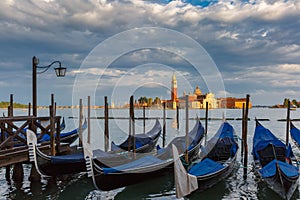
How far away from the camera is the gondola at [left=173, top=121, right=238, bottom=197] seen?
5298 millimetres

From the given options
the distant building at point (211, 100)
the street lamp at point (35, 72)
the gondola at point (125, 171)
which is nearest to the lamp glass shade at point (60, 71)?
the street lamp at point (35, 72)

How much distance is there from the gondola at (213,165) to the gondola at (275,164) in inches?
25.0

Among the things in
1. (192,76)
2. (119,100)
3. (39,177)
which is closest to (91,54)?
(119,100)

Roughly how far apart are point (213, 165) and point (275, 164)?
119 centimetres

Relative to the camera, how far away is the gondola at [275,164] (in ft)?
18.6

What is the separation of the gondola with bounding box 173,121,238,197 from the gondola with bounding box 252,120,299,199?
634mm

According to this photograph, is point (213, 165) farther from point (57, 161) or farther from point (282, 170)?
point (57, 161)

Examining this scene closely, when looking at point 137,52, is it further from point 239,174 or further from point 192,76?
point 239,174

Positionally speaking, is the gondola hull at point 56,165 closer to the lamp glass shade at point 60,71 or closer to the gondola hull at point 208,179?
the lamp glass shade at point 60,71

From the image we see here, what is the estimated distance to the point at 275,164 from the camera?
19.9 ft

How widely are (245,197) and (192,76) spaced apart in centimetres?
351

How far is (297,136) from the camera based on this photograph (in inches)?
433

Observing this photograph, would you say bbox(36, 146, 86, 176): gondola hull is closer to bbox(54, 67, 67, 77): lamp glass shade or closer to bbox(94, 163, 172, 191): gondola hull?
bbox(94, 163, 172, 191): gondola hull

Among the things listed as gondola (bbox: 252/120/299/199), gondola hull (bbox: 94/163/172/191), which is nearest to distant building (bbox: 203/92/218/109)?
gondola (bbox: 252/120/299/199)
